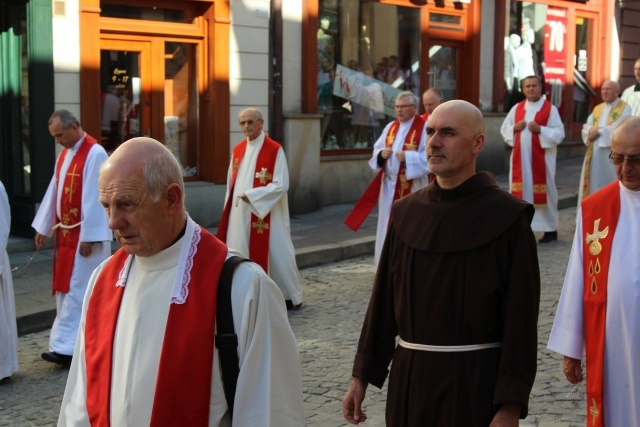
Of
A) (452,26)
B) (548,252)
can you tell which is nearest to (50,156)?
(548,252)

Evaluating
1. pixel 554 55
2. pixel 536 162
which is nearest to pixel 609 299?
pixel 536 162

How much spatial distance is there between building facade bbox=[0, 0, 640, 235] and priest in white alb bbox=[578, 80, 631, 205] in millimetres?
4278

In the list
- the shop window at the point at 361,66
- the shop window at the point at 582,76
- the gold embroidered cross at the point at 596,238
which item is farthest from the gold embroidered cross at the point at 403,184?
the shop window at the point at 582,76

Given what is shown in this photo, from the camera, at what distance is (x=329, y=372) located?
6.75m

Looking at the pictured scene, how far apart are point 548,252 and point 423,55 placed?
6.45 metres

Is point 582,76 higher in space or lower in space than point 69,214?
higher

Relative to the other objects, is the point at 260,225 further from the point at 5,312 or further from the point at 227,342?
the point at 227,342

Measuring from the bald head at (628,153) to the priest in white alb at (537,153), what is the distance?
26.1ft

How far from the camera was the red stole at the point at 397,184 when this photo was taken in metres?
9.83

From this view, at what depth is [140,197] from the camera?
2.79 m

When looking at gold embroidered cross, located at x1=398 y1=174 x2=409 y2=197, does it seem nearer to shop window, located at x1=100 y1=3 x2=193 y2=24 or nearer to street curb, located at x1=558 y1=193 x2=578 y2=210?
shop window, located at x1=100 y1=3 x2=193 y2=24

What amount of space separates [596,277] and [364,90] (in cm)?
1192

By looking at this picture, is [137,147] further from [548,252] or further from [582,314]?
[548,252]

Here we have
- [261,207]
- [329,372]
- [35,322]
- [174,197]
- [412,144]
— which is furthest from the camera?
[412,144]
